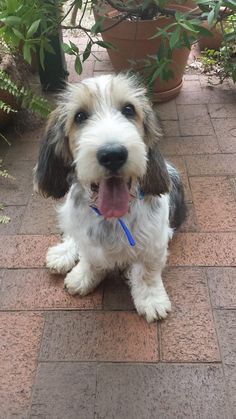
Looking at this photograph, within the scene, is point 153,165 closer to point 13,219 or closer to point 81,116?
point 81,116

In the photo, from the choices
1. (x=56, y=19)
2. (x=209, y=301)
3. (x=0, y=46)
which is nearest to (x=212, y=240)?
(x=209, y=301)

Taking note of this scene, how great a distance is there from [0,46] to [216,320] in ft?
10.4

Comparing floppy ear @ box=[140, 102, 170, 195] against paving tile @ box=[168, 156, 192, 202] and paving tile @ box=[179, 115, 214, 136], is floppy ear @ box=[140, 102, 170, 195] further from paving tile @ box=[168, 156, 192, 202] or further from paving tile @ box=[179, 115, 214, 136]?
paving tile @ box=[179, 115, 214, 136]

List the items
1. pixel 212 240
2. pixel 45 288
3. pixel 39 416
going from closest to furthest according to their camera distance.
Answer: pixel 39 416, pixel 45 288, pixel 212 240

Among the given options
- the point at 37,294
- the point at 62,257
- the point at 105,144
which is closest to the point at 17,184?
the point at 62,257

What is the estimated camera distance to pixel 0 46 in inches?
160

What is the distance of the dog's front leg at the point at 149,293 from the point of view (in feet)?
8.45

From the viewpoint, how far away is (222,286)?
2771 mm

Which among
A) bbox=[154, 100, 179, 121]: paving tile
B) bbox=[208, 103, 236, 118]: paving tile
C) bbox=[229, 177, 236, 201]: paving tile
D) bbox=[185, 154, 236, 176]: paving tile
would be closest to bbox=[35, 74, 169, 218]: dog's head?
bbox=[229, 177, 236, 201]: paving tile

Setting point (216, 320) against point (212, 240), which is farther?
point (212, 240)

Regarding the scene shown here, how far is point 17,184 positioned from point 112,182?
73.5 inches

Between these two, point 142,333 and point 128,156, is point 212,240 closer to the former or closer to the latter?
point 142,333

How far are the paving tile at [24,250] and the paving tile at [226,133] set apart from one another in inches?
70.6

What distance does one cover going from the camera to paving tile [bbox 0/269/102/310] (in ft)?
9.00
